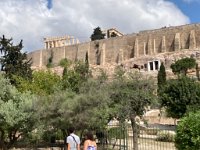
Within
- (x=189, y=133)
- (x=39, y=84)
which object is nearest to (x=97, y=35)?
(x=39, y=84)

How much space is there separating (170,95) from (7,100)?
18544 mm

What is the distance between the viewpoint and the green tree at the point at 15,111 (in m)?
15.1

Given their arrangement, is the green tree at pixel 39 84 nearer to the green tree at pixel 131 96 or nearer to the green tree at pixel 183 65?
the green tree at pixel 131 96

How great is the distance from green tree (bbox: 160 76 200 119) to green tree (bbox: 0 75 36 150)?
16.8 meters

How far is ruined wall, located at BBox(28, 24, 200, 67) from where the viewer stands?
70.1m

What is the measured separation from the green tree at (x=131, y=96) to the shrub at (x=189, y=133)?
4.86 meters

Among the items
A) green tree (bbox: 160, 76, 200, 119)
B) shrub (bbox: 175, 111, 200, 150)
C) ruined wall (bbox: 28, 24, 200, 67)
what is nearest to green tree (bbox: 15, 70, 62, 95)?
green tree (bbox: 160, 76, 200, 119)

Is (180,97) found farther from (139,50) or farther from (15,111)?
(139,50)

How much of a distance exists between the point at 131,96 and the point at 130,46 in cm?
6133

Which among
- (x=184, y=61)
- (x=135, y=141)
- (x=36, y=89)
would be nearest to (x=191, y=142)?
(x=135, y=141)

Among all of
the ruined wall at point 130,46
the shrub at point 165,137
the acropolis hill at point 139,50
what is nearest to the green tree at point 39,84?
the shrub at point 165,137

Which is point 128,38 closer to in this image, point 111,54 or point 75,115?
point 111,54

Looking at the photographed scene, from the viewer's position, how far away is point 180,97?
104 feet

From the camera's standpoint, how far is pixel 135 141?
15438mm
